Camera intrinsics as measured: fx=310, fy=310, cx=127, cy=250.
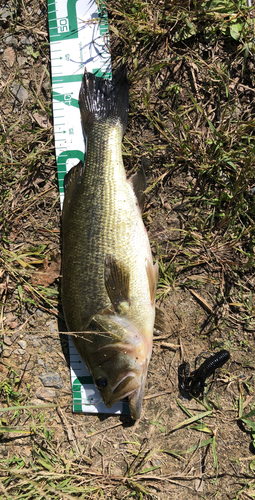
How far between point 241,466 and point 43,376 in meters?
2.08

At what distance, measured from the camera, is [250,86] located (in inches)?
122

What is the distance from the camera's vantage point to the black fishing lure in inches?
109

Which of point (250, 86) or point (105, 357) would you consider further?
point (250, 86)

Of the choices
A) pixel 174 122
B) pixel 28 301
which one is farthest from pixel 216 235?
pixel 28 301

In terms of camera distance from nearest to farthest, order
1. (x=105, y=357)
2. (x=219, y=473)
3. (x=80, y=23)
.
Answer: (x=105, y=357)
(x=219, y=473)
(x=80, y=23)

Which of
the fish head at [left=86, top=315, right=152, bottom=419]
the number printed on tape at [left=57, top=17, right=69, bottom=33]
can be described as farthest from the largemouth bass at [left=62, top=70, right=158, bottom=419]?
the number printed on tape at [left=57, top=17, right=69, bottom=33]

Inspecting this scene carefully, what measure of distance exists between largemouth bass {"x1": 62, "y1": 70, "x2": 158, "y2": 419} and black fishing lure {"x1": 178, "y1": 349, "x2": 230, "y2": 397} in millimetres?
597

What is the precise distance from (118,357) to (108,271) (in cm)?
67

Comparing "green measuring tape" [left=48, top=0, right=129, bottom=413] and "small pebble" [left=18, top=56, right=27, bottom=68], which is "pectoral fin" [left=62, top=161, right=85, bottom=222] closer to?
"green measuring tape" [left=48, top=0, right=129, bottom=413]

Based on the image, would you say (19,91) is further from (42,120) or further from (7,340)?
(7,340)

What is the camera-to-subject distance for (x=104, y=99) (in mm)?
2945

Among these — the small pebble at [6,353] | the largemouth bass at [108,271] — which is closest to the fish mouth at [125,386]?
the largemouth bass at [108,271]

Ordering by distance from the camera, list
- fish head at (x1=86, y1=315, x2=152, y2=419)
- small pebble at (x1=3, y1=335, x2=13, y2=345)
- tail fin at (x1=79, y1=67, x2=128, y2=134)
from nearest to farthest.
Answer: fish head at (x1=86, y1=315, x2=152, y2=419) < tail fin at (x1=79, y1=67, x2=128, y2=134) < small pebble at (x1=3, y1=335, x2=13, y2=345)

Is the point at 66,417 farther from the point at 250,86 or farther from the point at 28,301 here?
the point at 250,86
